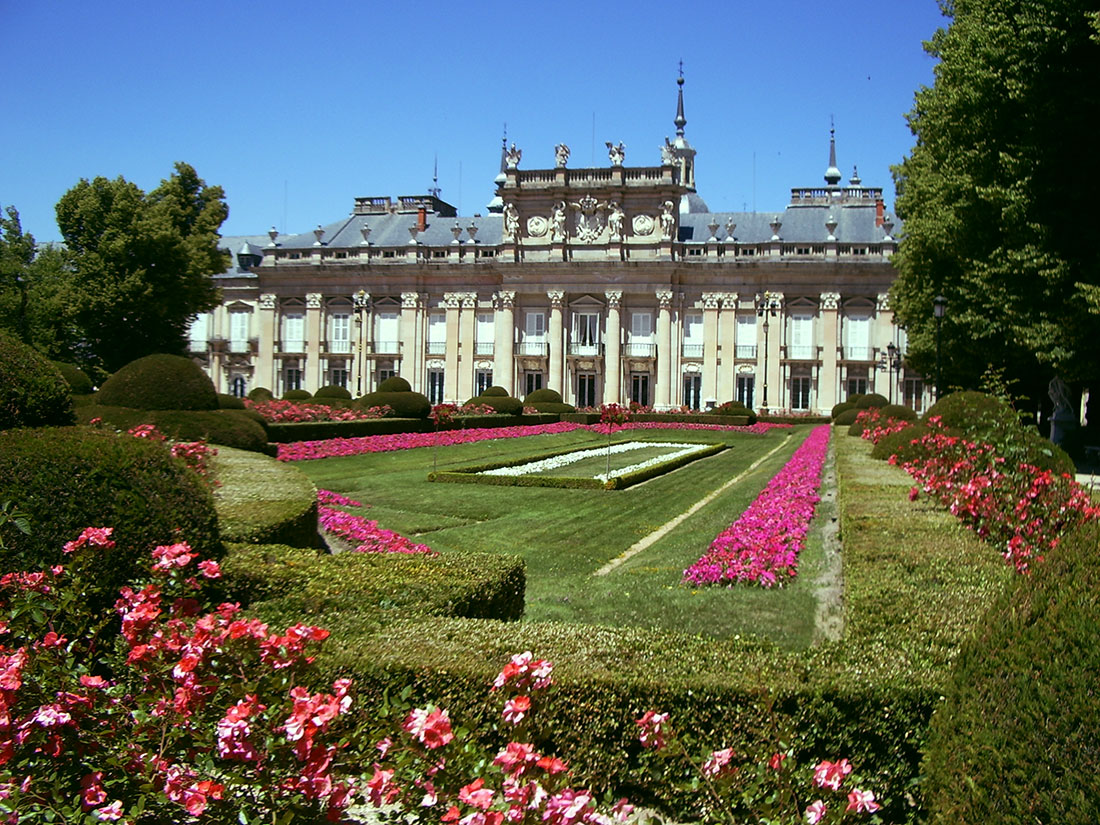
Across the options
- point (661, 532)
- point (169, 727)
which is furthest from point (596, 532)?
point (169, 727)

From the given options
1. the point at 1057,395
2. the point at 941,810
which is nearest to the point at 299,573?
the point at 941,810

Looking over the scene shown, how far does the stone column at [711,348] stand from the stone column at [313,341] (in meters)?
22.8

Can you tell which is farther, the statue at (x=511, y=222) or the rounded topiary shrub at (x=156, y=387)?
the statue at (x=511, y=222)

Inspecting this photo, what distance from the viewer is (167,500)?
5.41 m

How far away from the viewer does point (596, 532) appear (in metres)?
12.1

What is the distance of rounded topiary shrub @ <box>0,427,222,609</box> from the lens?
16.0ft

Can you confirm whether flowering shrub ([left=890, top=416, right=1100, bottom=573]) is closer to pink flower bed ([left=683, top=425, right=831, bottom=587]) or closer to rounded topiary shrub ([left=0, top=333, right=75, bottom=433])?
pink flower bed ([left=683, top=425, right=831, bottom=587])

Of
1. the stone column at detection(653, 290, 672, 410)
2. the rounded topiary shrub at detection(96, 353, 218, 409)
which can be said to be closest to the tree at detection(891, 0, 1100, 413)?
the rounded topiary shrub at detection(96, 353, 218, 409)

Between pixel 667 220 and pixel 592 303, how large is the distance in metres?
6.16

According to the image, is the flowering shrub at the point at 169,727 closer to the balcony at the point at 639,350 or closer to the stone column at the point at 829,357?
the balcony at the point at 639,350

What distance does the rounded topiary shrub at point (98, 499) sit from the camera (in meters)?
4.86

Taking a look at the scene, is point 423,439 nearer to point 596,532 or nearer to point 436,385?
point 596,532

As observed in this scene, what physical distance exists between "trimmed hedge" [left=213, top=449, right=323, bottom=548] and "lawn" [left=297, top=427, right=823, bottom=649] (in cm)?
168

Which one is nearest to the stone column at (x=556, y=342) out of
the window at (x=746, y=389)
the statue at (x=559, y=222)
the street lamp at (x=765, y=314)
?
the statue at (x=559, y=222)
